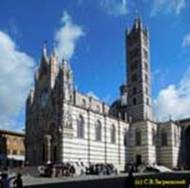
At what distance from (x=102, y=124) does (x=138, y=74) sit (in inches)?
481

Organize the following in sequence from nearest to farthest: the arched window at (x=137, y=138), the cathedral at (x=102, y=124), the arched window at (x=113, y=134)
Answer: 1. the cathedral at (x=102, y=124)
2. the arched window at (x=113, y=134)
3. the arched window at (x=137, y=138)

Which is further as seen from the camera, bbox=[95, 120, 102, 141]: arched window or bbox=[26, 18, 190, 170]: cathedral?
bbox=[95, 120, 102, 141]: arched window

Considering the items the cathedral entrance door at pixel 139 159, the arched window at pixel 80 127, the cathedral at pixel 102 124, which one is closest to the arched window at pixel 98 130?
the cathedral at pixel 102 124

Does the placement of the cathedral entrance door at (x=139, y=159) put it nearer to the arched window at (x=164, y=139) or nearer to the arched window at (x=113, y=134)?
the arched window at (x=164, y=139)

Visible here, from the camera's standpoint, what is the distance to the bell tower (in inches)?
2616

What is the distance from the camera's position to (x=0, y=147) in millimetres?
63625

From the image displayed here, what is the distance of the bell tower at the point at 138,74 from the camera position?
218 feet

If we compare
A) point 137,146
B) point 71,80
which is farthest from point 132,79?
point 71,80

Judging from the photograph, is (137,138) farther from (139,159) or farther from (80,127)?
(80,127)

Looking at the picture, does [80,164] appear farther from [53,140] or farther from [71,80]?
[71,80]

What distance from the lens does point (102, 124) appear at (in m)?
59.8

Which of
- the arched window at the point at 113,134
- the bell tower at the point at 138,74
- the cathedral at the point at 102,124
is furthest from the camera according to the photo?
the bell tower at the point at 138,74

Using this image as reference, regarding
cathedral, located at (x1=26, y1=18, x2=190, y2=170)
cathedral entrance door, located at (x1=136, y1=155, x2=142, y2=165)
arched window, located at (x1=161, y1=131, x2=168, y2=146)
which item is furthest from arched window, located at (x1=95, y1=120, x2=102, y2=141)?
arched window, located at (x1=161, y1=131, x2=168, y2=146)

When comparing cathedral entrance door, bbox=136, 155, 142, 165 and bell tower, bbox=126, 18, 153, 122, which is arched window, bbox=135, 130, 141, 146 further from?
bell tower, bbox=126, 18, 153, 122
